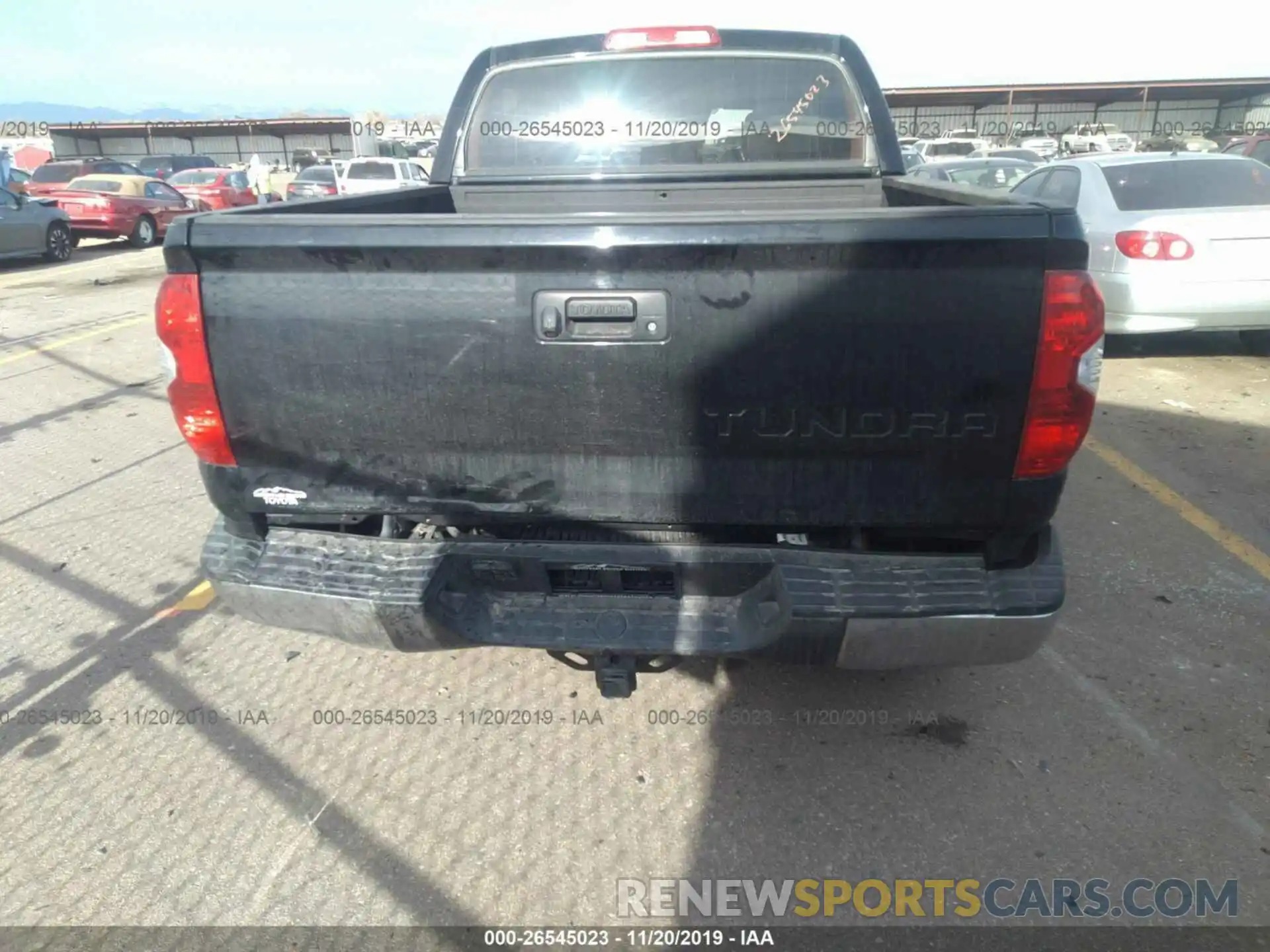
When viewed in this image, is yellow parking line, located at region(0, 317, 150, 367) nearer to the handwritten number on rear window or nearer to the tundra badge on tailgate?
the tundra badge on tailgate

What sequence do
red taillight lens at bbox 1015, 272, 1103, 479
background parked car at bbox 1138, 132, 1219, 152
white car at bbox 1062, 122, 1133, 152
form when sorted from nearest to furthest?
1. red taillight lens at bbox 1015, 272, 1103, 479
2. background parked car at bbox 1138, 132, 1219, 152
3. white car at bbox 1062, 122, 1133, 152

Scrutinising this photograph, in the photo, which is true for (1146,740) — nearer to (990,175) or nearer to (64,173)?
(990,175)

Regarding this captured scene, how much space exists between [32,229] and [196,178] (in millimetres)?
10442

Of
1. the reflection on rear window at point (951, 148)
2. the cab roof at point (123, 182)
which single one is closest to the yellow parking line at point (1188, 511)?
the cab roof at point (123, 182)

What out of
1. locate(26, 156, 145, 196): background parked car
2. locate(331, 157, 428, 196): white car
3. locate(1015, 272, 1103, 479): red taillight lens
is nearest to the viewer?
locate(1015, 272, 1103, 479): red taillight lens

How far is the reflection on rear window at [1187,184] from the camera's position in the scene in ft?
23.4

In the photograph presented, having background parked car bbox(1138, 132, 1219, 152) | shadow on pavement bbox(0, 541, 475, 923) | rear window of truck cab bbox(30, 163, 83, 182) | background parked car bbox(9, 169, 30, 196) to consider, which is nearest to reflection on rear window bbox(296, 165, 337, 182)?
rear window of truck cab bbox(30, 163, 83, 182)

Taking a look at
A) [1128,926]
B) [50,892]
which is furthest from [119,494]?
[1128,926]

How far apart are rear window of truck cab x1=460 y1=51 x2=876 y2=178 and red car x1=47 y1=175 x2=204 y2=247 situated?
51.9 feet

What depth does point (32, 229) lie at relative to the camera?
15414 mm

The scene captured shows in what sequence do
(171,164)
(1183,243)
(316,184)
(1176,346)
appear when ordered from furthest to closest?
(171,164), (316,184), (1176,346), (1183,243)

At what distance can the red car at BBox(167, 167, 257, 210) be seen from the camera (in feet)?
75.4

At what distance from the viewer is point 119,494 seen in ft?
16.9

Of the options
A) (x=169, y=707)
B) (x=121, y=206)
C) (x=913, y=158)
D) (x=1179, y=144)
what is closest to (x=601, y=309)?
(x=169, y=707)
